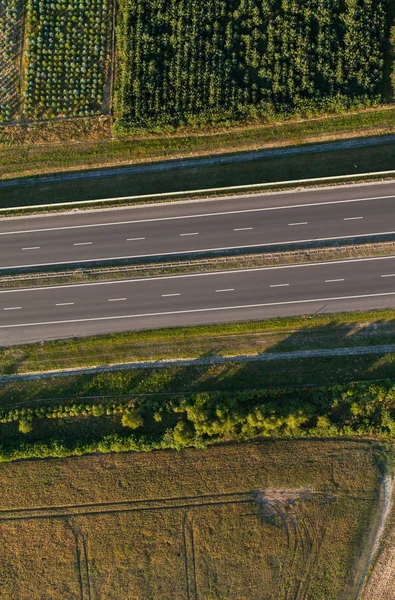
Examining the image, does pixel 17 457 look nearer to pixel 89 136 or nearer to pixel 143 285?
pixel 143 285

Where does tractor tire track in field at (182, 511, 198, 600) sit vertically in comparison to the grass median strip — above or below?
below

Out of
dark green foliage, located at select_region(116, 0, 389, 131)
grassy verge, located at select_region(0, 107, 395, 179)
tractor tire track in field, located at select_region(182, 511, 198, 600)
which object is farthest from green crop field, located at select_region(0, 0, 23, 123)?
tractor tire track in field, located at select_region(182, 511, 198, 600)

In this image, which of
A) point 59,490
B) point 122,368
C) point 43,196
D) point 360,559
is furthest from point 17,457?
point 360,559

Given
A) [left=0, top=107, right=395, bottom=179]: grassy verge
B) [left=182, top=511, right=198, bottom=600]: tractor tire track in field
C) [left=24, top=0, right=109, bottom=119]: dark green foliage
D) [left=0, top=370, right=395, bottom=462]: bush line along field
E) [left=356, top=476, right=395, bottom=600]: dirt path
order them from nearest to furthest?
[left=0, top=370, right=395, bottom=462]: bush line along field
[left=356, top=476, right=395, bottom=600]: dirt path
[left=182, top=511, right=198, bottom=600]: tractor tire track in field
[left=0, top=107, right=395, bottom=179]: grassy verge
[left=24, top=0, right=109, bottom=119]: dark green foliage

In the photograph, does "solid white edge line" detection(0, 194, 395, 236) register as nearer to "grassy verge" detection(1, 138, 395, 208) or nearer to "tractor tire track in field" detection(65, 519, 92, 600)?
"grassy verge" detection(1, 138, 395, 208)

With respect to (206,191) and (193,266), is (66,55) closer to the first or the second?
(206,191)
